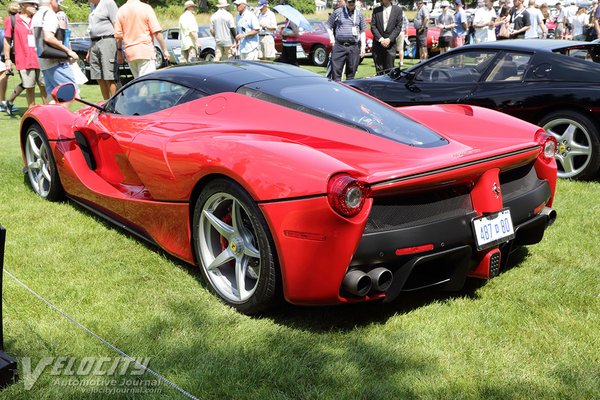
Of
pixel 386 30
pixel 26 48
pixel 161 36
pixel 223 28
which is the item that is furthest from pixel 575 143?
pixel 223 28

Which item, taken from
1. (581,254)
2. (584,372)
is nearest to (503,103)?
(581,254)

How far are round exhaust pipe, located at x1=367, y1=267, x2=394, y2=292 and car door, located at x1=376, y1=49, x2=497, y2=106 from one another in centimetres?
387

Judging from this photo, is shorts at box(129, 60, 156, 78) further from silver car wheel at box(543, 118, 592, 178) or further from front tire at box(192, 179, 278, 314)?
front tire at box(192, 179, 278, 314)

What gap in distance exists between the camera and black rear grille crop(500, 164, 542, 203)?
11.7 feet

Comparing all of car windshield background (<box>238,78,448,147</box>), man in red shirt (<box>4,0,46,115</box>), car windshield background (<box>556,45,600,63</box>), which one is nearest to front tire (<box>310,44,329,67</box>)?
man in red shirt (<box>4,0,46,115</box>)

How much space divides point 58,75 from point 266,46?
613 cm

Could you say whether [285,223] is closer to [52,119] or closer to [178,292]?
[178,292]

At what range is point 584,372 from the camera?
2762mm

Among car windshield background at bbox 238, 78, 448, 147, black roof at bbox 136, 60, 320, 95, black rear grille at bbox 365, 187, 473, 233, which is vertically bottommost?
black rear grille at bbox 365, 187, 473, 233

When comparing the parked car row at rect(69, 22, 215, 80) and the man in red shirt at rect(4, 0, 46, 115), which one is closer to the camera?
the man in red shirt at rect(4, 0, 46, 115)

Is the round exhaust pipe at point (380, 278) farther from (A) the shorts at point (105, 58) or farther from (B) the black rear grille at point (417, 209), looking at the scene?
(A) the shorts at point (105, 58)

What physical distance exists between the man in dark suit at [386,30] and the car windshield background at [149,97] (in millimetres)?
6429

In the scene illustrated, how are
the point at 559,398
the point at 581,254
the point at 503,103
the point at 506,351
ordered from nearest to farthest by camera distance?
the point at 559,398 < the point at 506,351 < the point at 581,254 < the point at 503,103

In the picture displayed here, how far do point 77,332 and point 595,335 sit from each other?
8.00ft
